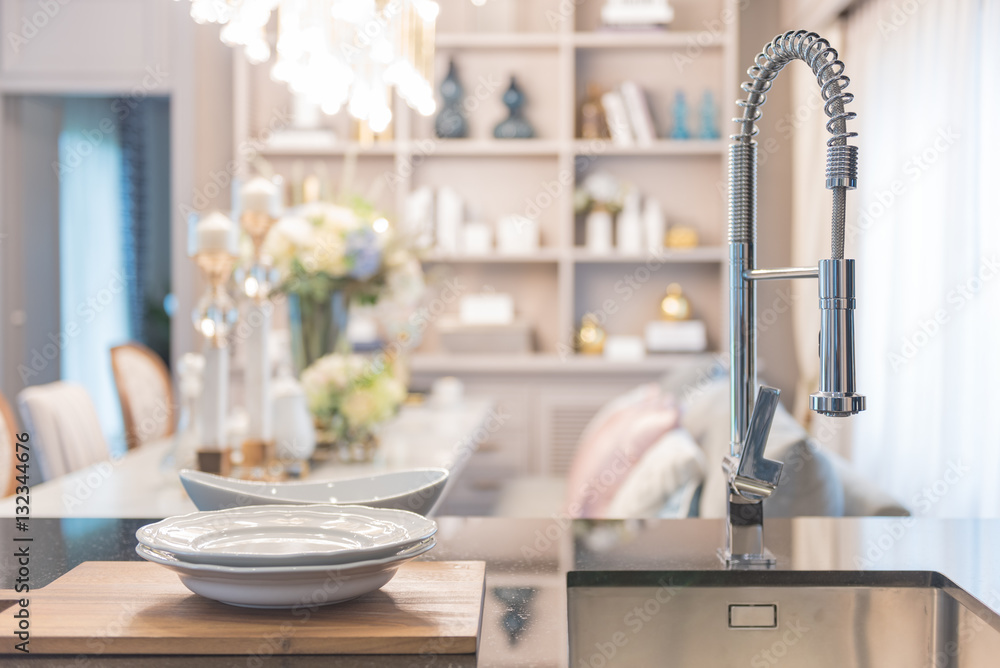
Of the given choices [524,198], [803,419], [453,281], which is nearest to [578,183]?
[524,198]

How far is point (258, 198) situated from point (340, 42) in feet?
1.22

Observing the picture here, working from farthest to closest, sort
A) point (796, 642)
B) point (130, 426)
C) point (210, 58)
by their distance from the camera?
point (210, 58)
point (130, 426)
point (796, 642)

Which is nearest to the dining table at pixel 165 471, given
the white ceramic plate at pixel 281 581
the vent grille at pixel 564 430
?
the white ceramic plate at pixel 281 581

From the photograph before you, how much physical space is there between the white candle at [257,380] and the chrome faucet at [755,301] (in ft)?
3.46

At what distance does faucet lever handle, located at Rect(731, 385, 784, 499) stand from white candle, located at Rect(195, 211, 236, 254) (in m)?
1.14

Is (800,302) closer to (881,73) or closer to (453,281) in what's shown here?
(881,73)

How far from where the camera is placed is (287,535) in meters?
0.82

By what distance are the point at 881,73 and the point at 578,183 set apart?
1491mm

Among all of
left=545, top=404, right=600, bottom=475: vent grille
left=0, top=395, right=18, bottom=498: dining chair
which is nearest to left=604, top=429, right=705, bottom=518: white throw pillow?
left=0, top=395, right=18, bottom=498: dining chair

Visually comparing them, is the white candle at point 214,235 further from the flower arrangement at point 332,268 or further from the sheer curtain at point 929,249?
the sheer curtain at point 929,249

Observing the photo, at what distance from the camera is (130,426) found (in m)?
3.02

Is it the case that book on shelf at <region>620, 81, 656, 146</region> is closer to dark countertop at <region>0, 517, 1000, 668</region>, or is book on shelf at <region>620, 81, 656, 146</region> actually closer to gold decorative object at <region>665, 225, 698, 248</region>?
gold decorative object at <region>665, 225, 698, 248</region>

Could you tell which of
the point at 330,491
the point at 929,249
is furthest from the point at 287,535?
the point at 929,249

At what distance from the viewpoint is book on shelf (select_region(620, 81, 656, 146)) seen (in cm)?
A: 386
